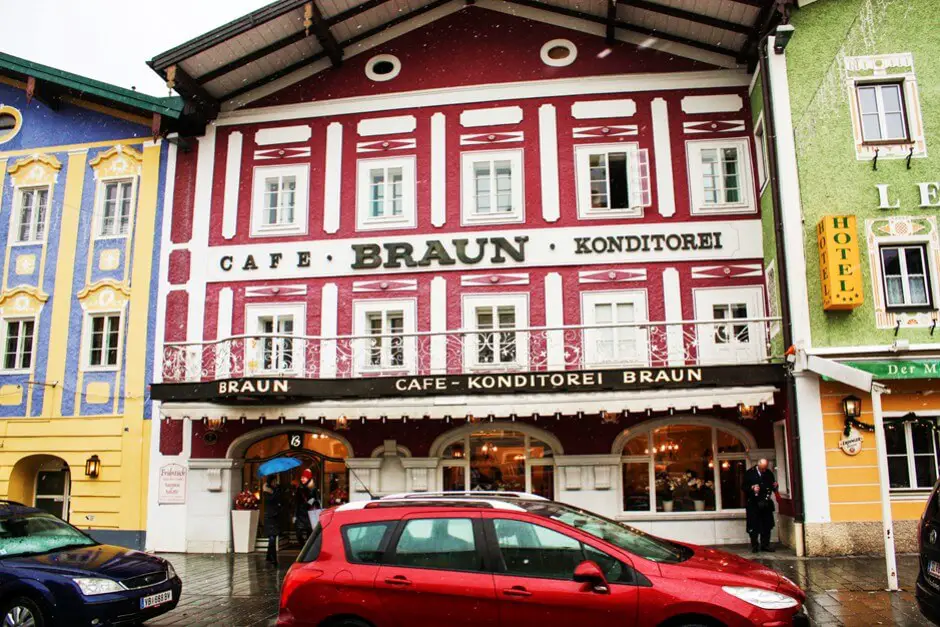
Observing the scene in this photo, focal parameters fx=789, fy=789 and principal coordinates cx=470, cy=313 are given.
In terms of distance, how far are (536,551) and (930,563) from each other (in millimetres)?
3887

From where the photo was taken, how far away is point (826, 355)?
13.5 m

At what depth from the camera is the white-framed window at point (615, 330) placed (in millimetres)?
15109

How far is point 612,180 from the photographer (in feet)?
53.6

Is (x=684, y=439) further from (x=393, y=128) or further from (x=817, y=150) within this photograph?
(x=393, y=128)

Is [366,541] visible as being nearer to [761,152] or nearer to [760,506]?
[760,506]

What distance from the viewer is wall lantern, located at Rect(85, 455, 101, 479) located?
54.1 ft

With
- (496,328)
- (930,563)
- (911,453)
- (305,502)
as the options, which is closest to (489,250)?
(496,328)

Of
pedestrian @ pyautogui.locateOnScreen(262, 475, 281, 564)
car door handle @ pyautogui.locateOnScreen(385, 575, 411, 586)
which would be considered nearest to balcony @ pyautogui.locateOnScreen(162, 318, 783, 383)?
pedestrian @ pyautogui.locateOnScreen(262, 475, 281, 564)

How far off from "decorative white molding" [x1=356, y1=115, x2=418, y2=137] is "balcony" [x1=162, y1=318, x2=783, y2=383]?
4.53m

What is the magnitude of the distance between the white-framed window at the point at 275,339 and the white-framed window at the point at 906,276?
426 inches

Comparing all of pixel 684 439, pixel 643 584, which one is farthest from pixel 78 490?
pixel 643 584

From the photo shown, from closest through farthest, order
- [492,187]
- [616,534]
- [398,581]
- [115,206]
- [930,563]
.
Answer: [398,581], [616,534], [930,563], [492,187], [115,206]

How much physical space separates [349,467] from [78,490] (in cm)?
595

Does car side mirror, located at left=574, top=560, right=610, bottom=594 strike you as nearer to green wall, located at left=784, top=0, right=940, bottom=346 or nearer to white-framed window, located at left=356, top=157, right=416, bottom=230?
green wall, located at left=784, top=0, right=940, bottom=346
